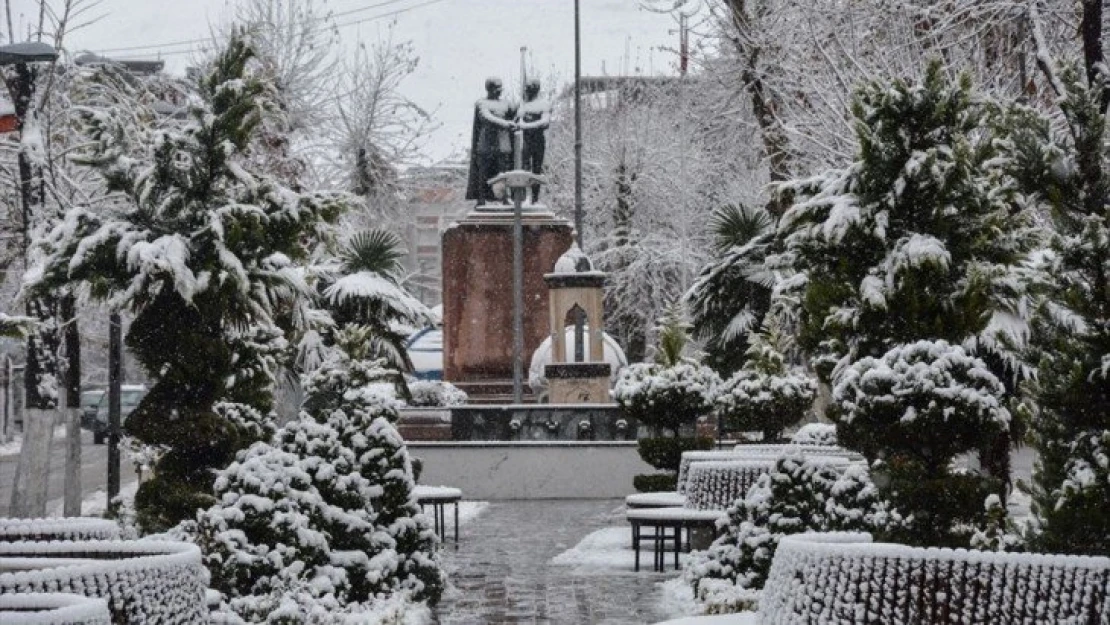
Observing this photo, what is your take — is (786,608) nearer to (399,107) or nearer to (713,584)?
(713,584)

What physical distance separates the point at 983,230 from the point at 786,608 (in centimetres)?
293

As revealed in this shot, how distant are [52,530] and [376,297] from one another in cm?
1897

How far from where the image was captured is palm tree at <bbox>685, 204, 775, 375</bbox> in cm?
2311

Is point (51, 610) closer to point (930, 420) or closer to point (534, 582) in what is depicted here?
point (930, 420)

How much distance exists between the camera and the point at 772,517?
11.9m

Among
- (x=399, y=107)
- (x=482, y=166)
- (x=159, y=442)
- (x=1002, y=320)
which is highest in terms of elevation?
(x=399, y=107)

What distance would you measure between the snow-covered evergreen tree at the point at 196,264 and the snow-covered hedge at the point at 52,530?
10.2ft

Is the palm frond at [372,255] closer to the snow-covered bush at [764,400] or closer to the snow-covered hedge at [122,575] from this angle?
the snow-covered bush at [764,400]

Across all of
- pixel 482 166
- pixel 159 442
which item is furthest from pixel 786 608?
pixel 482 166

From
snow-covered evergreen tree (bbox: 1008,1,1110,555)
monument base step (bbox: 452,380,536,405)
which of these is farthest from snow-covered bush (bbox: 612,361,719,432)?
monument base step (bbox: 452,380,536,405)

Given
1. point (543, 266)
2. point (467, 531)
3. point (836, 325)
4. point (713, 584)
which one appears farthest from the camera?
point (543, 266)

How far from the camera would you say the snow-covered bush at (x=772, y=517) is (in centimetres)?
1129

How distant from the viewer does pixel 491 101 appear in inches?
1319

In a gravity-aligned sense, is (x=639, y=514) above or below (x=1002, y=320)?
below
